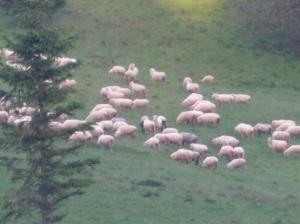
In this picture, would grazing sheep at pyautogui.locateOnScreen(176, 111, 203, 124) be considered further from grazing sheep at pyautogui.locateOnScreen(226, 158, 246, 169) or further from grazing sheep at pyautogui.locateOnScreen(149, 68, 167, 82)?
grazing sheep at pyautogui.locateOnScreen(149, 68, 167, 82)

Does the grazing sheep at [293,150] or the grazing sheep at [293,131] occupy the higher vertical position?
the grazing sheep at [293,131]

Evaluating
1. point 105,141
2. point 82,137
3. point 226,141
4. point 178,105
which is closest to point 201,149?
point 226,141

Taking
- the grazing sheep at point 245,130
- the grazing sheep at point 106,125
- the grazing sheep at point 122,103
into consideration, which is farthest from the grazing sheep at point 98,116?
the grazing sheep at point 245,130

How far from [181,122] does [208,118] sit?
0.90 m

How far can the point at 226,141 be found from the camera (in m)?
32.1

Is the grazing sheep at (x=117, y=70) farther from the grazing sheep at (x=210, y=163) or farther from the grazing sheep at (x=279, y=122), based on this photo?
the grazing sheep at (x=210, y=163)

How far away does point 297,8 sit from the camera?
151 feet

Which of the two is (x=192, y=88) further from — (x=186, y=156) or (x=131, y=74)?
(x=186, y=156)

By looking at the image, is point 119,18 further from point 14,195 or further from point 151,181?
point 14,195

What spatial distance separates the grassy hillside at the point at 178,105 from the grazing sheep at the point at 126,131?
0.27m

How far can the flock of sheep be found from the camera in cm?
3044

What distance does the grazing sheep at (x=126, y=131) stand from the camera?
1268 inches

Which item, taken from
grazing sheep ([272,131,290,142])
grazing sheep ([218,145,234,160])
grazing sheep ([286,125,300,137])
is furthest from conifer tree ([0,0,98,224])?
grazing sheep ([286,125,300,137])

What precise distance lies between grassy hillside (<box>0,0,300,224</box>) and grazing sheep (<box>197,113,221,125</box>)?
1.08 ft
